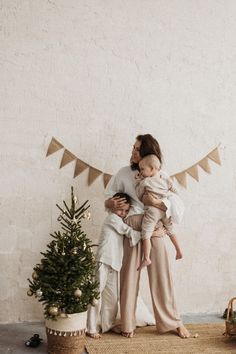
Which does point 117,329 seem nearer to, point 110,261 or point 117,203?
point 110,261

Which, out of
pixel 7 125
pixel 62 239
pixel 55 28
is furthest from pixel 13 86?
pixel 62 239

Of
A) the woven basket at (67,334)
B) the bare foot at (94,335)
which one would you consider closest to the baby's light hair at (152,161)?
the woven basket at (67,334)

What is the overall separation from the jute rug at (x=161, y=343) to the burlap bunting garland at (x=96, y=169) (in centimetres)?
110

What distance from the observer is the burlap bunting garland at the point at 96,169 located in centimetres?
392

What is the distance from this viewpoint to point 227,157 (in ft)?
14.0

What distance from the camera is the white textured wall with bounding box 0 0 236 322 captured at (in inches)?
152

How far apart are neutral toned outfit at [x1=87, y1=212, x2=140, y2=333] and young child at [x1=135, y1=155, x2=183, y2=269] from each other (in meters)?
0.12

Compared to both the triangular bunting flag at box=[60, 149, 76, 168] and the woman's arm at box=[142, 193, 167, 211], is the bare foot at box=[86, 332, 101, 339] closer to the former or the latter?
the woman's arm at box=[142, 193, 167, 211]

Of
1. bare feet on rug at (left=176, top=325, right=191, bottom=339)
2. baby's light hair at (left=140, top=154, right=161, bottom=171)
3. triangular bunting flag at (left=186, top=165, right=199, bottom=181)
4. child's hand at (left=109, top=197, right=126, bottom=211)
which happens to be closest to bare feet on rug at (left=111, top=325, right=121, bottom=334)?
bare feet on rug at (left=176, top=325, right=191, bottom=339)

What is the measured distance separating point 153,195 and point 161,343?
3.17 feet

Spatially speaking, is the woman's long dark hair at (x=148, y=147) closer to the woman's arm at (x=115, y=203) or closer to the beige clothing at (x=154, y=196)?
the beige clothing at (x=154, y=196)

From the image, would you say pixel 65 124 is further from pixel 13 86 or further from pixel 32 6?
pixel 32 6

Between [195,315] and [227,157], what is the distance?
1257 mm

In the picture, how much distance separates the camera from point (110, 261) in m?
3.66
